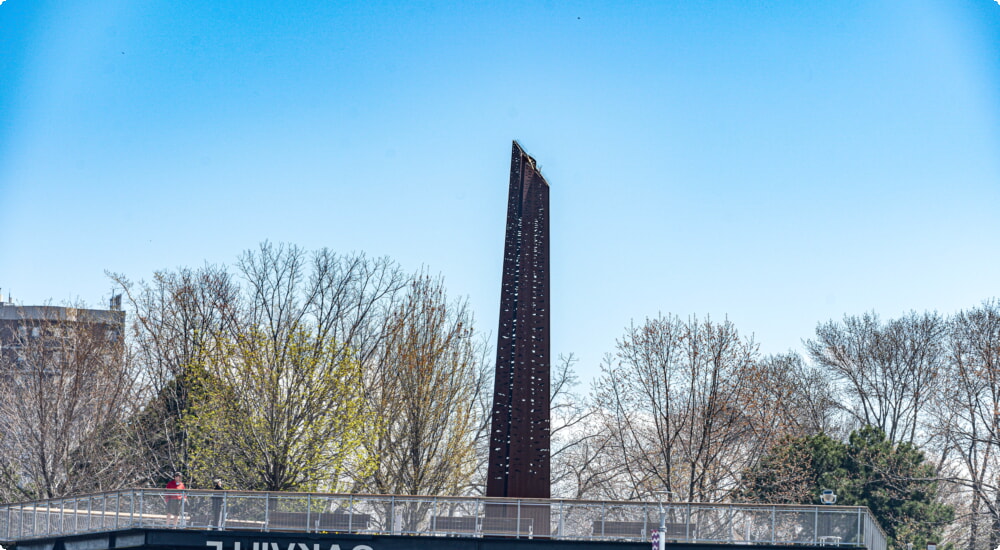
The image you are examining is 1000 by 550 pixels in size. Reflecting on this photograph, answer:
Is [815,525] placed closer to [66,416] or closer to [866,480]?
[866,480]

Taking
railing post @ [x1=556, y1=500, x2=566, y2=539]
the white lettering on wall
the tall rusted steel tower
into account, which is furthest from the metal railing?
the tall rusted steel tower

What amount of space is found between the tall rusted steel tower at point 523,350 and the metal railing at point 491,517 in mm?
4136

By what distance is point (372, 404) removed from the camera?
164 ft

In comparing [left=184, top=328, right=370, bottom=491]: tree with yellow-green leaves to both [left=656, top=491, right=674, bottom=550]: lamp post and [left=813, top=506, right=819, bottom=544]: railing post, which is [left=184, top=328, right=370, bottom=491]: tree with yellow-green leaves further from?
[left=813, top=506, right=819, bottom=544]: railing post

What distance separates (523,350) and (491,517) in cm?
681

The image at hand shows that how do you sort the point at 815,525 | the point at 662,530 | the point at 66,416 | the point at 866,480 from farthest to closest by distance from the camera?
1. the point at 66,416
2. the point at 866,480
3. the point at 815,525
4. the point at 662,530

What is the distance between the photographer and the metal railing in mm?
30906

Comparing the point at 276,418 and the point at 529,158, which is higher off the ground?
the point at 529,158

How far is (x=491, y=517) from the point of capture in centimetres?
3111

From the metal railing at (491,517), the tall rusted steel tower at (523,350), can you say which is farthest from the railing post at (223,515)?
the tall rusted steel tower at (523,350)

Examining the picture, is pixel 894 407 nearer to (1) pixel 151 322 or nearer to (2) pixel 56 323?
(1) pixel 151 322

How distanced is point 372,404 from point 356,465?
3577mm

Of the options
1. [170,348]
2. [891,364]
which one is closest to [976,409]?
[891,364]

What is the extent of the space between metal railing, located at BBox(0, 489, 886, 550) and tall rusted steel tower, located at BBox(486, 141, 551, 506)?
4.14 m
